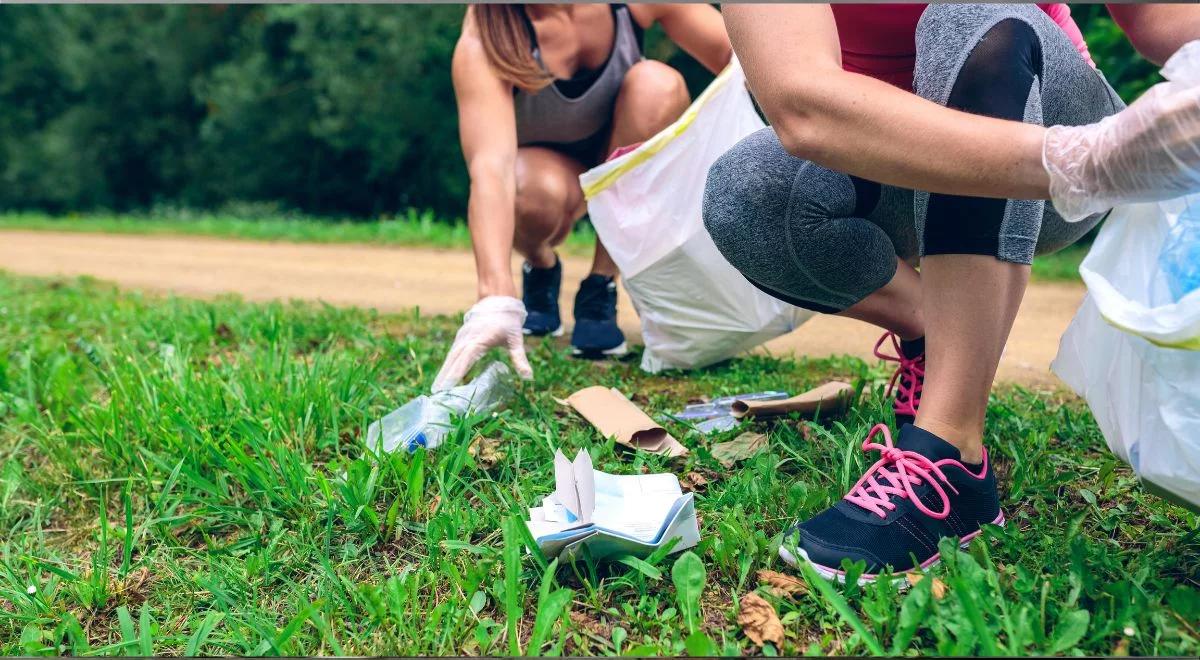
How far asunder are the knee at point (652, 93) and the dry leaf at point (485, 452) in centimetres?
129

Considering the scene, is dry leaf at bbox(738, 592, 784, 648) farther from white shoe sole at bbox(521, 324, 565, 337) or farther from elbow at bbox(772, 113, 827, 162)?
white shoe sole at bbox(521, 324, 565, 337)

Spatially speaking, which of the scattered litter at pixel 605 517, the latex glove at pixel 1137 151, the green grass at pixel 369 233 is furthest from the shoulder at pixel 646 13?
the green grass at pixel 369 233

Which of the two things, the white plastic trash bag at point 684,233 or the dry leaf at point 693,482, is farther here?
the white plastic trash bag at point 684,233

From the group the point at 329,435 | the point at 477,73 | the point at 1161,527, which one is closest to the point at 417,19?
the point at 477,73

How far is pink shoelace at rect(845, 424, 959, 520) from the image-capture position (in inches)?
54.8

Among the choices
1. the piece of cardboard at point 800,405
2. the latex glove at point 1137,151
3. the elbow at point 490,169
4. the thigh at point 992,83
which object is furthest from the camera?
the elbow at point 490,169

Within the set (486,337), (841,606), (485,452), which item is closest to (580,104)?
(486,337)

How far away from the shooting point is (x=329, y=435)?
6.43 feet

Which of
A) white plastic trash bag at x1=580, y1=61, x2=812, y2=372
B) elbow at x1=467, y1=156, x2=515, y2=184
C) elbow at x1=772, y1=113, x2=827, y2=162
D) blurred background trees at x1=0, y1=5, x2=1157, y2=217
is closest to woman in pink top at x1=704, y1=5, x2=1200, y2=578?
elbow at x1=772, y1=113, x2=827, y2=162

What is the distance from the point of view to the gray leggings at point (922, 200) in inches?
53.7

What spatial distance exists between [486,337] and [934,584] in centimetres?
117

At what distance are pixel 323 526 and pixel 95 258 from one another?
18.7ft

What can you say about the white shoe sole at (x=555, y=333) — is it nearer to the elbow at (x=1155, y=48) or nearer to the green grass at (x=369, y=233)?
the elbow at (x=1155, y=48)

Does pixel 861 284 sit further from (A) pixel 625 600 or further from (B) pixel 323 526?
(B) pixel 323 526
